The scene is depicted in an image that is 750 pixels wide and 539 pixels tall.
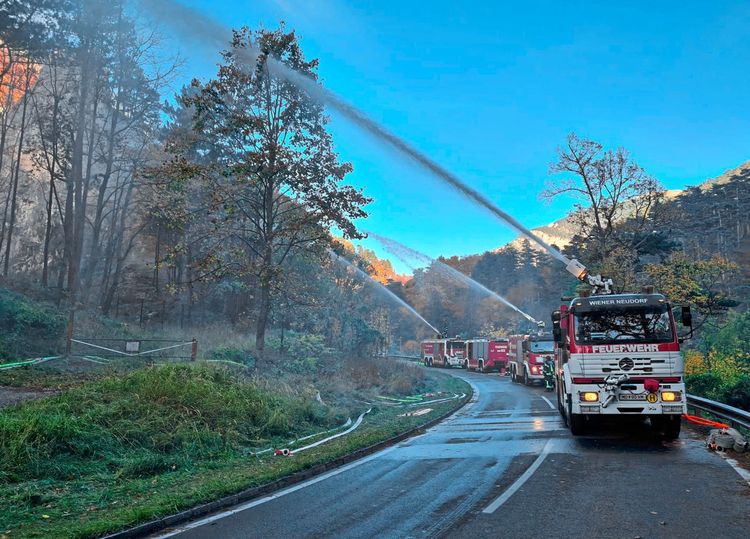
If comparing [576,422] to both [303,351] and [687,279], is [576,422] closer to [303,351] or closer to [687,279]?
[687,279]

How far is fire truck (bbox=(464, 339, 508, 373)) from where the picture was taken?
1928 inches

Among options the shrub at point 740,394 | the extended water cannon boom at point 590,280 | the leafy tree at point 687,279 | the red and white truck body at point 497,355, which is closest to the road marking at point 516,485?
the extended water cannon boom at point 590,280

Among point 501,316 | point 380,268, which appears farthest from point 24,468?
point 380,268

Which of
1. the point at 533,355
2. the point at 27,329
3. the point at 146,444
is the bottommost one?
the point at 146,444

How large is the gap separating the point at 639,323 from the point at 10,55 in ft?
108

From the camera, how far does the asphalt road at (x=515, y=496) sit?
20.0ft

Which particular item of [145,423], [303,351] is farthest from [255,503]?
[303,351]

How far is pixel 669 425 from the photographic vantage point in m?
12.0

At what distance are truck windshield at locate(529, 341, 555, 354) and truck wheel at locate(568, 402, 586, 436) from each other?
18.3m

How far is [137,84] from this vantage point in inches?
1208

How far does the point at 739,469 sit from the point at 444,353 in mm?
50850

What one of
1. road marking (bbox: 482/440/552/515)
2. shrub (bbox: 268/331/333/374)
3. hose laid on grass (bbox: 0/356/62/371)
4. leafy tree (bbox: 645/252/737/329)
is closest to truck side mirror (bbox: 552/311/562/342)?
road marking (bbox: 482/440/552/515)

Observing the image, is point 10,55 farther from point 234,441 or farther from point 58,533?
point 58,533

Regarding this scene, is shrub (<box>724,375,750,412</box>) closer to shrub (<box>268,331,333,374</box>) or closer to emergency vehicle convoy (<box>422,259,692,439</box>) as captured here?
emergency vehicle convoy (<box>422,259,692,439</box>)
